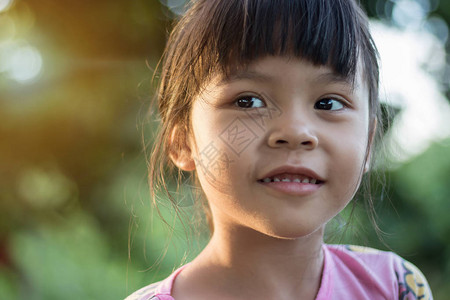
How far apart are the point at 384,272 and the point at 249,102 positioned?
0.60m

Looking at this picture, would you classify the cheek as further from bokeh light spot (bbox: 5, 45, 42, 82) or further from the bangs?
bokeh light spot (bbox: 5, 45, 42, 82)

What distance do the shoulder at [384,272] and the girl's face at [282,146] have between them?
1.03 ft

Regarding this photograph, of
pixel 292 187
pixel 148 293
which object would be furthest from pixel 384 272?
pixel 148 293

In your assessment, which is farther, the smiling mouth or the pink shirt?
the pink shirt

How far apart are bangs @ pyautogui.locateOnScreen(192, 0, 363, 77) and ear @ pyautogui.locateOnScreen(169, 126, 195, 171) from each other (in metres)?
0.20

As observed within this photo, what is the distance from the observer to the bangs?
90cm

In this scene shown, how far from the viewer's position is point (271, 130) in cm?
89

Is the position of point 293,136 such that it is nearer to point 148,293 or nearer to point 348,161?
point 348,161

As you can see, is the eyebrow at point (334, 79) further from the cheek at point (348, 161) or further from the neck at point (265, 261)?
the neck at point (265, 261)

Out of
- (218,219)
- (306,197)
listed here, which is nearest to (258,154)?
(306,197)

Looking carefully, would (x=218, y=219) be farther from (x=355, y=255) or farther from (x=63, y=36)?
(x=63, y=36)

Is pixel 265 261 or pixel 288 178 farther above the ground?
pixel 288 178

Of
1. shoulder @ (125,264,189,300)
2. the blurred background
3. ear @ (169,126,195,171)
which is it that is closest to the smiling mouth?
ear @ (169,126,195,171)

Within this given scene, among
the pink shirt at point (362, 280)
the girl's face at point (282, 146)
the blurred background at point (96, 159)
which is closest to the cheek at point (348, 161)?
the girl's face at point (282, 146)
